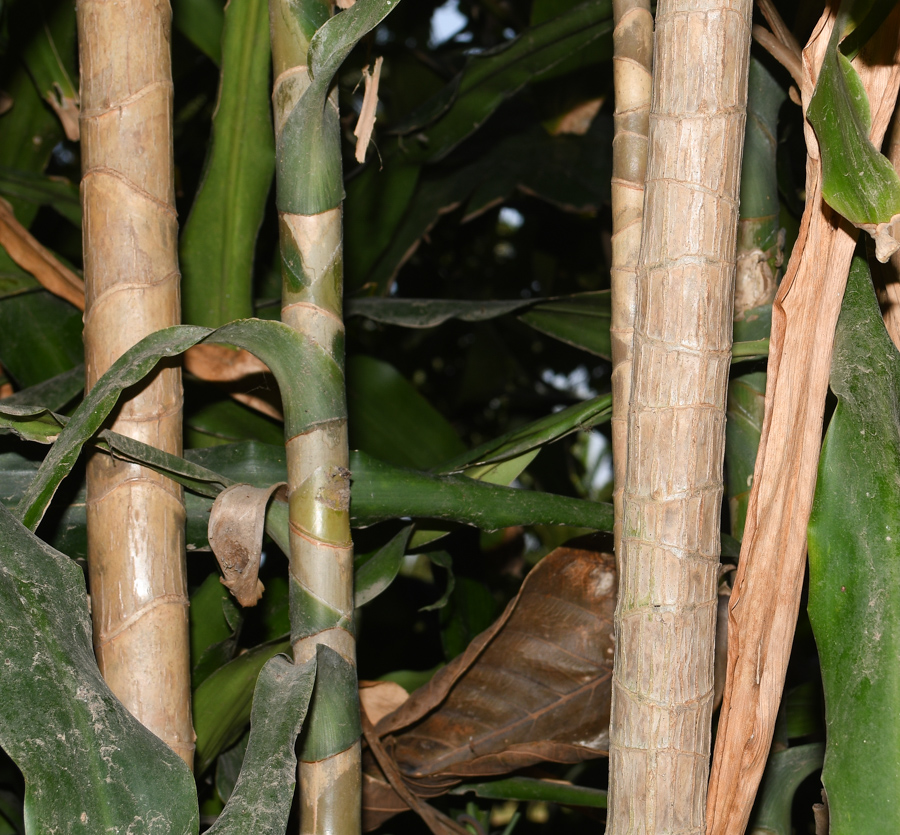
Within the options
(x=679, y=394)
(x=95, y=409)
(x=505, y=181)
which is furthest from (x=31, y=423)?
(x=505, y=181)

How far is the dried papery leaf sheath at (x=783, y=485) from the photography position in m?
0.36

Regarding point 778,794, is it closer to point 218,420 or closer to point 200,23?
point 218,420

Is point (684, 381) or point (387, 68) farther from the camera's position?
point (387, 68)

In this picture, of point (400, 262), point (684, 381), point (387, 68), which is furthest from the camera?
point (387, 68)

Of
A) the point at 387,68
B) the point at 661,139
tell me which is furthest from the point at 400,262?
the point at 661,139

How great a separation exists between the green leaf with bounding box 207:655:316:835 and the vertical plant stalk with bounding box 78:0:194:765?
7 centimetres

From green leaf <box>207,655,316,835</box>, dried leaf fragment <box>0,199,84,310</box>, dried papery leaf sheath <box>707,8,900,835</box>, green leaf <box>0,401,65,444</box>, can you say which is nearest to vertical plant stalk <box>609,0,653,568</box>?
dried papery leaf sheath <box>707,8,900,835</box>

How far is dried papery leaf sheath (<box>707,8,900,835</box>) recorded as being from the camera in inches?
14.3

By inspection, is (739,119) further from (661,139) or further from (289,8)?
(289,8)

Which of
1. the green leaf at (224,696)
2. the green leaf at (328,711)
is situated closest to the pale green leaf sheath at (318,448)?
the green leaf at (328,711)

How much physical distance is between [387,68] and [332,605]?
79cm

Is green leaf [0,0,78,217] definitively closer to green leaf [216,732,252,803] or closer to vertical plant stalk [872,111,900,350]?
green leaf [216,732,252,803]

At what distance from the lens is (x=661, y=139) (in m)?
0.32

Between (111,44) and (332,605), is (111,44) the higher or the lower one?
the higher one
